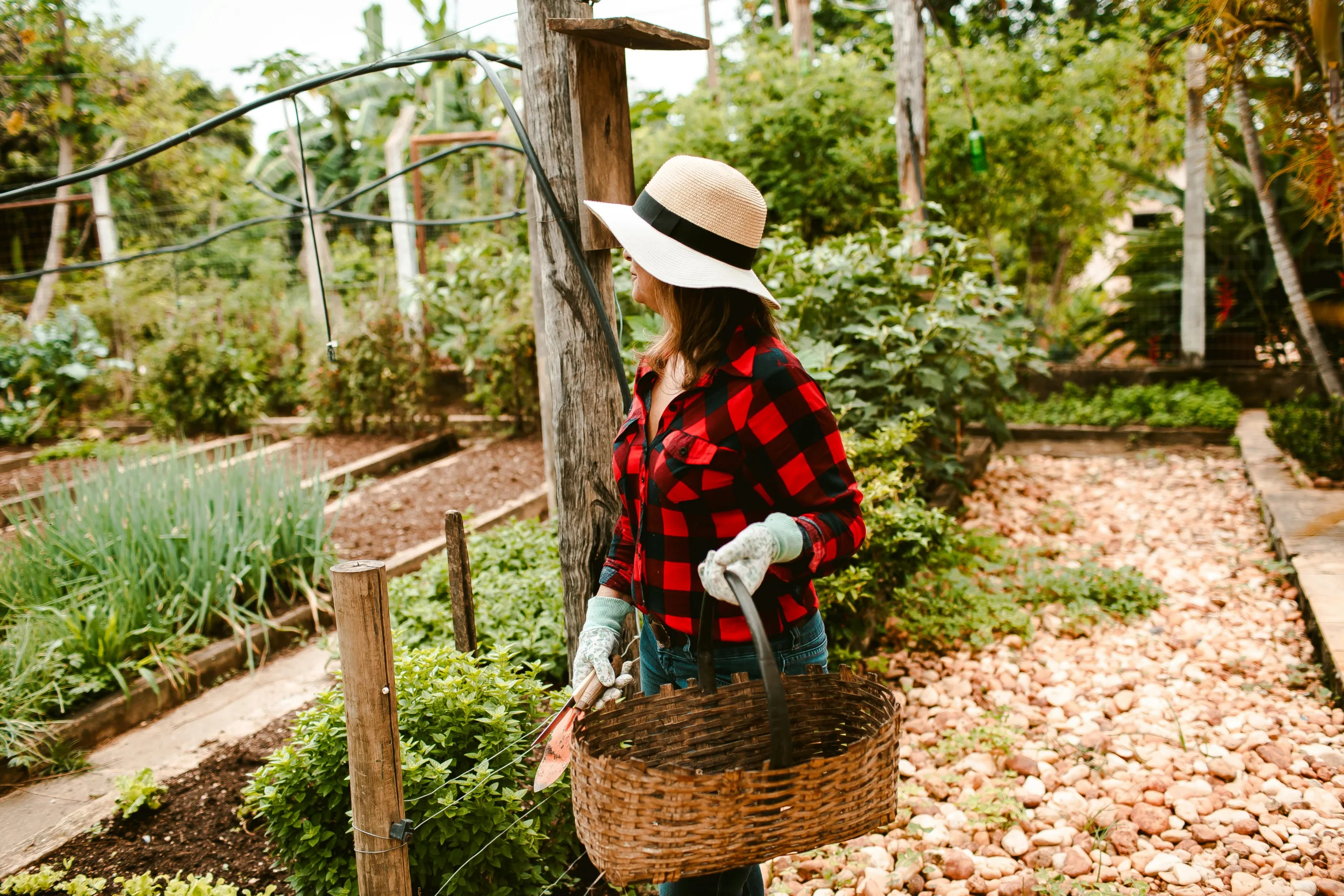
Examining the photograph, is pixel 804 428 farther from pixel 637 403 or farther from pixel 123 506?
pixel 123 506

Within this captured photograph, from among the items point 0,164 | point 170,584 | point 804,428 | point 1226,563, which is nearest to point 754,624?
point 804,428

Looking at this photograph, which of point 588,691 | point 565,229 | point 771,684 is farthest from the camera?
point 565,229

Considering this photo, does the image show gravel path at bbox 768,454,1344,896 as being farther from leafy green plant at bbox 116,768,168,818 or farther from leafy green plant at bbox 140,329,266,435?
leafy green plant at bbox 140,329,266,435

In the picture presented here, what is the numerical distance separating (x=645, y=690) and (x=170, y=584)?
2786mm

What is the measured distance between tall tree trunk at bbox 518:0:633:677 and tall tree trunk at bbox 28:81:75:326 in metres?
9.27

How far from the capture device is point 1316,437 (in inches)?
193

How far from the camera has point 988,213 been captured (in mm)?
8383

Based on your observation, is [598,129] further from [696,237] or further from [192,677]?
[192,677]

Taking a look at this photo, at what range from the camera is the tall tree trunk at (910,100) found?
5.71 metres

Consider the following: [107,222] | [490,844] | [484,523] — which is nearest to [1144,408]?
[484,523]

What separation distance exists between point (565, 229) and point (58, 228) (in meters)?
10.1

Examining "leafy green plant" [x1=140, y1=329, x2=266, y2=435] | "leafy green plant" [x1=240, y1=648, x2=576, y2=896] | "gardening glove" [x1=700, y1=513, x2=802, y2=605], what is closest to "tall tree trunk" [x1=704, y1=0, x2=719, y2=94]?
"leafy green plant" [x1=140, y1=329, x2=266, y2=435]

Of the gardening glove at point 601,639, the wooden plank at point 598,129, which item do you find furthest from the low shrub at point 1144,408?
the gardening glove at point 601,639

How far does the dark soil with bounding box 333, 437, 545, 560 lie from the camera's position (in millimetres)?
A: 5137
